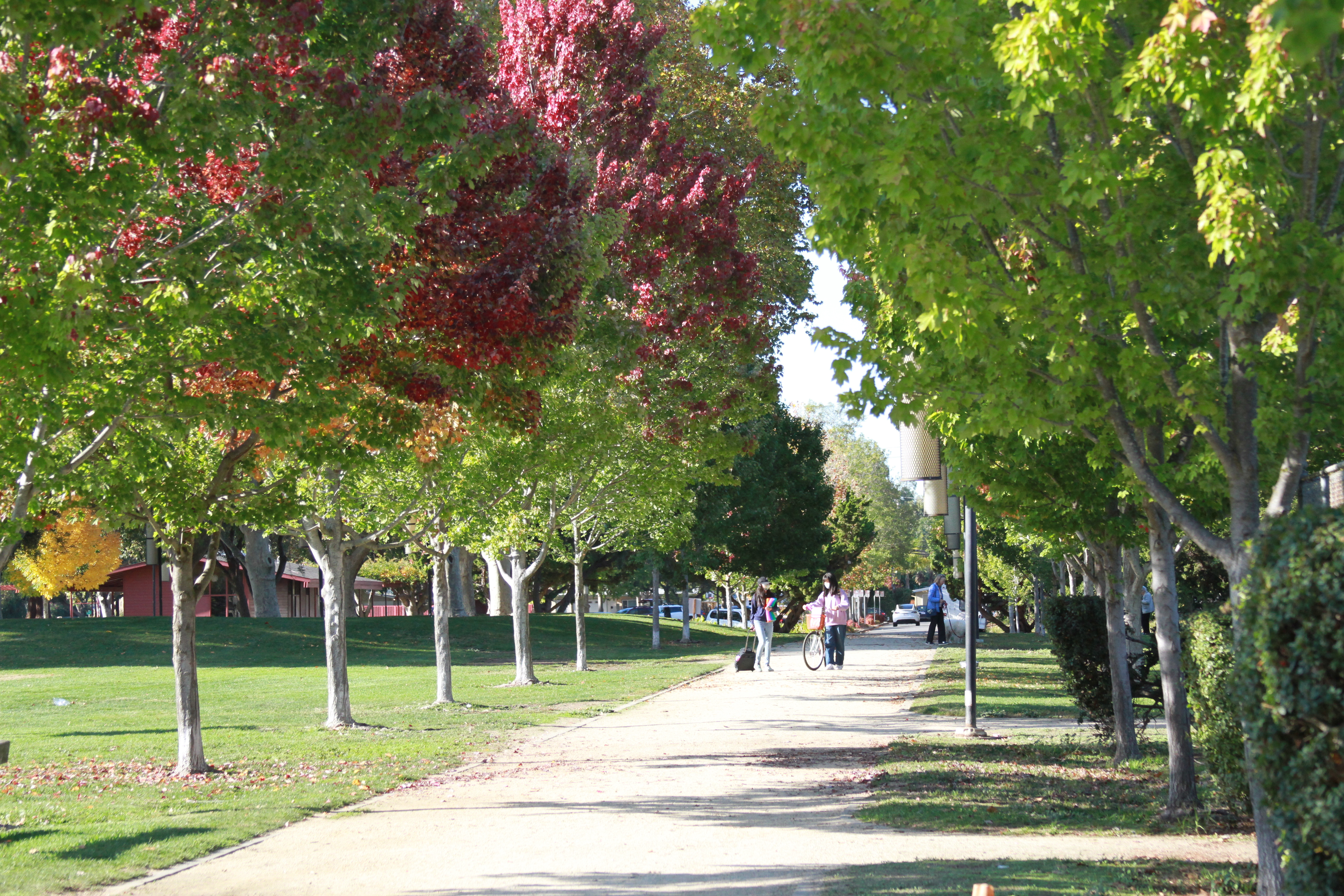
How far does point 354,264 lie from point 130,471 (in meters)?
3.44

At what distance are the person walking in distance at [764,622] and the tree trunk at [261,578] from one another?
2648 centimetres

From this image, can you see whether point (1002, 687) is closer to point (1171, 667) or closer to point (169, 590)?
point (1171, 667)

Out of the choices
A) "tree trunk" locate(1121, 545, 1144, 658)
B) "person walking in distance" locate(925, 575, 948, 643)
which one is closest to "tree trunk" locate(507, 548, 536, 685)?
"tree trunk" locate(1121, 545, 1144, 658)

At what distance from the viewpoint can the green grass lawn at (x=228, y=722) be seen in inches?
353

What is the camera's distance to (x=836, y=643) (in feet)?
88.5

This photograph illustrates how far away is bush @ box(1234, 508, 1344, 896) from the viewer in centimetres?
434

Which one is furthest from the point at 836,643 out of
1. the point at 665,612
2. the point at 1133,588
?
the point at 665,612

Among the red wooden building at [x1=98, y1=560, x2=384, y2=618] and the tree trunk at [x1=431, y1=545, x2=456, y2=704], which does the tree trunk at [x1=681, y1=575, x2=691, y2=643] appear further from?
the tree trunk at [x1=431, y1=545, x2=456, y2=704]

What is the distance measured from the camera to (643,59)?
42.7 ft

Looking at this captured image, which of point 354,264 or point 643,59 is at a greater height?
point 643,59

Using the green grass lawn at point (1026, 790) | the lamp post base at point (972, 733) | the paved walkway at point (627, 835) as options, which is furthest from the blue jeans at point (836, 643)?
the green grass lawn at point (1026, 790)

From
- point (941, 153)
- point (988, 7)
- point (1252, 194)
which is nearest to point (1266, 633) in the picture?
point (1252, 194)

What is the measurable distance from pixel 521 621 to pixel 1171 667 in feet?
55.3

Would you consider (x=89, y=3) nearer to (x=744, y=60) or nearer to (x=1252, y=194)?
(x=744, y=60)
